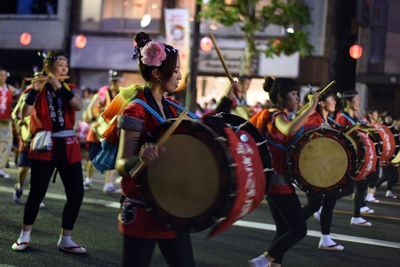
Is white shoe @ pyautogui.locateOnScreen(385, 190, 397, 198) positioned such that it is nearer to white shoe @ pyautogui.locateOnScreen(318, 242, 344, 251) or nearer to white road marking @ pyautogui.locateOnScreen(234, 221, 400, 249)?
white road marking @ pyautogui.locateOnScreen(234, 221, 400, 249)

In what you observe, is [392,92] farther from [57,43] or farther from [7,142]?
[7,142]

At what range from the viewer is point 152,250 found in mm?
2898

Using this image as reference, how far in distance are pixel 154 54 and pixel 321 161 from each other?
2.58 meters

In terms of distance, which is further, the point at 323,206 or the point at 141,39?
the point at 323,206

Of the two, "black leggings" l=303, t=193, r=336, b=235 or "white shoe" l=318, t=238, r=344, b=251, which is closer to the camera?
"black leggings" l=303, t=193, r=336, b=235

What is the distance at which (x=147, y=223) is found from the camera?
282 centimetres

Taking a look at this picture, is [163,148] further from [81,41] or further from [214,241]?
[81,41]

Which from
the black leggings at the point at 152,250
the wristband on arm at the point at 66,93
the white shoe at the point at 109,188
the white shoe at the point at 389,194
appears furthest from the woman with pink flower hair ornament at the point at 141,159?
the white shoe at the point at 389,194

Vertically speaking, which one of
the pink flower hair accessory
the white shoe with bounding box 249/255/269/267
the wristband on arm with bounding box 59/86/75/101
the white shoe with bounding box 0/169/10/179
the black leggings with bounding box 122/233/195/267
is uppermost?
the pink flower hair accessory

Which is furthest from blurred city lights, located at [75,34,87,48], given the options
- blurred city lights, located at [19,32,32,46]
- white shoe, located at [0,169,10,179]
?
white shoe, located at [0,169,10,179]

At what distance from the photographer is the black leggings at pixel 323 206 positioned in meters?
5.82

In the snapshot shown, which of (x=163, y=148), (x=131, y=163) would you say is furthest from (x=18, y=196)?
(x=163, y=148)

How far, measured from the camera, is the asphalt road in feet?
17.4

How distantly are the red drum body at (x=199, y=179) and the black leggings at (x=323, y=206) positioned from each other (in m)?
3.13
